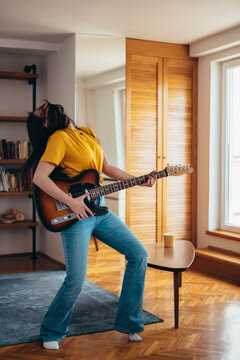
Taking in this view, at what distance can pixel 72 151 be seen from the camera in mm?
2631

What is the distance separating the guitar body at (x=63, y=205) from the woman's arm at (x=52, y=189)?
0.18 feet

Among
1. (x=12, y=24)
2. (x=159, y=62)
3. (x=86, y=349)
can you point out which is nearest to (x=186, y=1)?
(x=159, y=62)

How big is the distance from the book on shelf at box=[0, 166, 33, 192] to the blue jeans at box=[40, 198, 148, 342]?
2.74m

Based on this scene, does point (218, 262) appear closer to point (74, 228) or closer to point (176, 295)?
point (176, 295)

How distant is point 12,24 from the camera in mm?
4531

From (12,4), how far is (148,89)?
1.72m

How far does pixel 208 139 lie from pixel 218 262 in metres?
1.39

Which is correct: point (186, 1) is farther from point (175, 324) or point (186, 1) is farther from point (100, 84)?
point (175, 324)

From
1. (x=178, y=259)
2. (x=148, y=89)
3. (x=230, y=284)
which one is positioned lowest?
(x=230, y=284)

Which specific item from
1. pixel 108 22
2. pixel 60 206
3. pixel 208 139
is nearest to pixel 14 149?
pixel 108 22

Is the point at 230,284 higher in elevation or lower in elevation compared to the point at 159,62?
lower

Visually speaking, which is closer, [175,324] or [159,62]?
[175,324]

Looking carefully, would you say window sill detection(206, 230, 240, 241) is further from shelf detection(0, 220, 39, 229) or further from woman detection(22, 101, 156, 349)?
woman detection(22, 101, 156, 349)

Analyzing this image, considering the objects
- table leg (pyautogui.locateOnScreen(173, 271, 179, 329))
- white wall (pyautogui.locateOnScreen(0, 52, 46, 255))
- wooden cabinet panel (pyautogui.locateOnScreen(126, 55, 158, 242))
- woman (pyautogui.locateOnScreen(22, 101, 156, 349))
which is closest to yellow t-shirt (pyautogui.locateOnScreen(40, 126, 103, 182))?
woman (pyautogui.locateOnScreen(22, 101, 156, 349))
